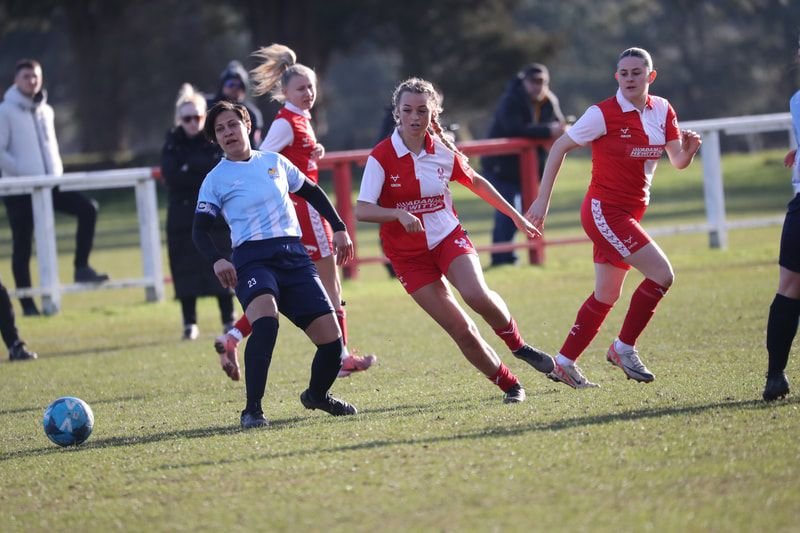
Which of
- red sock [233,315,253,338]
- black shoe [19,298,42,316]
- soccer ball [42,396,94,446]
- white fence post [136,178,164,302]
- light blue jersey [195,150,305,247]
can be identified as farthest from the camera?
white fence post [136,178,164,302]

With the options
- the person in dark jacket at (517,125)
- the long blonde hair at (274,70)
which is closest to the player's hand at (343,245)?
the long blonde hair at (274,70)

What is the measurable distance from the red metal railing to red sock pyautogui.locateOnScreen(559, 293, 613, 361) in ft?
24.0

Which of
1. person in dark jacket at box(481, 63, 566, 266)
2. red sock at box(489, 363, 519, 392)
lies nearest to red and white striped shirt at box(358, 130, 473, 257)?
red sock at box(489, 363, 519, 392)

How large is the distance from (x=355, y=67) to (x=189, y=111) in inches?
2662

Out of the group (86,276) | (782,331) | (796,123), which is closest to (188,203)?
(86,276)

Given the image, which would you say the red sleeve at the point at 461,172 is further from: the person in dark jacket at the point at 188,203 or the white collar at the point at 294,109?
the person in dark jacket at the point at 188,203

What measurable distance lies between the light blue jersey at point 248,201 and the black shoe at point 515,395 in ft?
4.84

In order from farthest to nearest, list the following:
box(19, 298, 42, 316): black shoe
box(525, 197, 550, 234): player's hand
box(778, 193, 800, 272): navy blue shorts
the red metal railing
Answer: the red metal railing, box(19, 298, 42, 316): black shoe, box(525, 197, 550, 234): player's hand, box(778, 193, 800, 272): navy blue shorts

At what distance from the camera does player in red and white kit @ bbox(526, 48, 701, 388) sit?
775 cm

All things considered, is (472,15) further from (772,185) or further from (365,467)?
(365,467)

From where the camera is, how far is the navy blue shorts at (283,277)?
281 inches

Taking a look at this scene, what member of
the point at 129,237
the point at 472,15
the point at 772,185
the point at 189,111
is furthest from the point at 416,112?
the point at 472,15

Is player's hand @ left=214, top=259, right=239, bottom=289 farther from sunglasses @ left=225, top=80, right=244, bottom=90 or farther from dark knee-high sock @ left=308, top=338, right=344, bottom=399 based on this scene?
sunglasses @ left=225, top=80, right=244, bottom=90

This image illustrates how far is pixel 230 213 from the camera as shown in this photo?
7246mm
